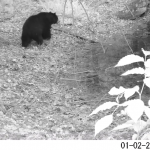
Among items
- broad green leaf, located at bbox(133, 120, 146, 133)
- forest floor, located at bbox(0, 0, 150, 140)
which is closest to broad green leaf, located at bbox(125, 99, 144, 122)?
broad green leaf, located at bbox(133, 120, 146, 133)

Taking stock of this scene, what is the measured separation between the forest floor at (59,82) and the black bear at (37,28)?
12cm

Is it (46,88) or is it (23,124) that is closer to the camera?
(23,124)

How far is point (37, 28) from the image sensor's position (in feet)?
Result: 17.3

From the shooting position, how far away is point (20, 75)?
172 inches

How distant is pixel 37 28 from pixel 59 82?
1.42m

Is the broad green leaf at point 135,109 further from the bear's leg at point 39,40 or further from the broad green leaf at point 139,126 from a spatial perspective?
→ the bear's leg at point 39,40

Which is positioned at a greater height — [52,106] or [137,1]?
[137,1]

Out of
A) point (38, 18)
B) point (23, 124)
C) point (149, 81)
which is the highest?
point (149, 81)

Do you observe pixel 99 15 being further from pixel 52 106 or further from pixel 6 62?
pixel 52 106

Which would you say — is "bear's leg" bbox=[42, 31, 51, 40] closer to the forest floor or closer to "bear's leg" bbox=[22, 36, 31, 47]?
the forest floor

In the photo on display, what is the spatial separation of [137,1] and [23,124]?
3.71 m

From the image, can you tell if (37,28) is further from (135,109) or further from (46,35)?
(135,109)

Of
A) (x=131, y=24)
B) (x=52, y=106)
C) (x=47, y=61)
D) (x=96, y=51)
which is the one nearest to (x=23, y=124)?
(x=52, y=106)

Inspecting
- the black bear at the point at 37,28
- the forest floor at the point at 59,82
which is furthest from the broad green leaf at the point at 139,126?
the black bear at the point at 37,28
